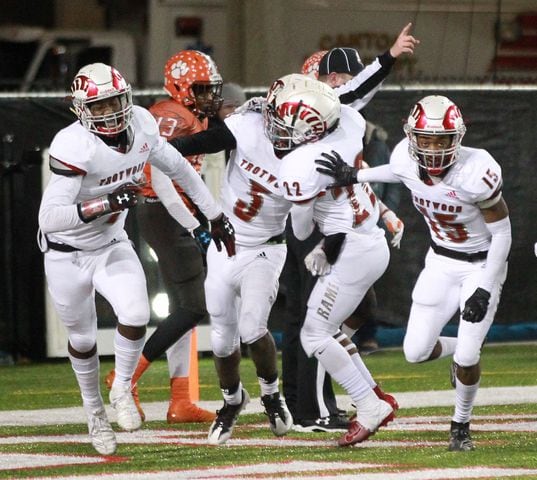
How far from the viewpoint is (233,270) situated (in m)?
6.79

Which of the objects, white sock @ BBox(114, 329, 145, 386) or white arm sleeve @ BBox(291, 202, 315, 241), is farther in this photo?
white sock @ BBox(114, 329, 145, 386)

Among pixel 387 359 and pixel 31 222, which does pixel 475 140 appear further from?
pixel 31 222

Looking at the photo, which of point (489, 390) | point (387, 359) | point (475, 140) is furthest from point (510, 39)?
point (489, 390)

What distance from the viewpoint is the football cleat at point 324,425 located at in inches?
281

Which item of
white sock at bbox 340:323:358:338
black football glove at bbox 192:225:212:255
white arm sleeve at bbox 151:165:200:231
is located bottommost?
white sock at bbox 340:323:358:338

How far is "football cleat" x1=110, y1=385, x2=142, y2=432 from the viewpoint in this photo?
7031 millimetres

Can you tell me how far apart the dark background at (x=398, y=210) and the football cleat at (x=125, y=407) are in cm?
324

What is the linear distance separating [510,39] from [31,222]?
494 cm

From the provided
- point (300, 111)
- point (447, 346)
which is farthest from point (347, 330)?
point (300, 111)

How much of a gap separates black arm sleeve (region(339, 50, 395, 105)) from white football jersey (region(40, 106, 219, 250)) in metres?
0.91

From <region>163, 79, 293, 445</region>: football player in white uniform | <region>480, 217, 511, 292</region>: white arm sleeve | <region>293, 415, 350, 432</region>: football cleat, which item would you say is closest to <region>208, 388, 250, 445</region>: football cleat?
<region>163, 79, 293, 445</region>: football player in white uniform

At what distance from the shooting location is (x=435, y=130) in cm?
627

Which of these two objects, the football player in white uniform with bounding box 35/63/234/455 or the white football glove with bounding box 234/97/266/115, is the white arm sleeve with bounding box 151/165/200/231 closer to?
the football player in white uniform with bounding box 35/63/234/455

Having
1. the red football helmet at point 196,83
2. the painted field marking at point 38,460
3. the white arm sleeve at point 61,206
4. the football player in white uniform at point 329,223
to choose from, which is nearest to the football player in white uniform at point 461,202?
the football player in white uniform at point 329,223
